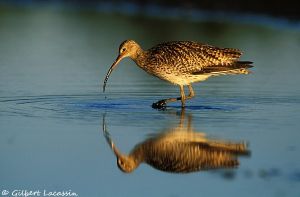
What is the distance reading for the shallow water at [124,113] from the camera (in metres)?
9.23

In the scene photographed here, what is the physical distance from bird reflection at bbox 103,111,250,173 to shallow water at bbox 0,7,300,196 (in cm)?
12

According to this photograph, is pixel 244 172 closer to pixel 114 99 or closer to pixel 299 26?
pixel 114 99

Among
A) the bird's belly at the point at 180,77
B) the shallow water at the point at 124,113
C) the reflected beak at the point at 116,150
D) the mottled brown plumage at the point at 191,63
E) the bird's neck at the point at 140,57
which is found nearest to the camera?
the shallow water at the point at 124,113

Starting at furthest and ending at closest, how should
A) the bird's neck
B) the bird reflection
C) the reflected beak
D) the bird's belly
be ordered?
1. the bird's neck
2. the bird's belly
3. the reflected beak
4. the bird reflection

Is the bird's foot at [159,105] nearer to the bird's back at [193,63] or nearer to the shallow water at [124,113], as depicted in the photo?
the shallow water at [124,113]

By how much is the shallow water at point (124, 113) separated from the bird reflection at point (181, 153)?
12 centimetres

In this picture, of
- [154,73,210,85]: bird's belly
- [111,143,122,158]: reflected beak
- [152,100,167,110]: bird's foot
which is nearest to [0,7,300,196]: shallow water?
[111,143,122,158]: reflected beak

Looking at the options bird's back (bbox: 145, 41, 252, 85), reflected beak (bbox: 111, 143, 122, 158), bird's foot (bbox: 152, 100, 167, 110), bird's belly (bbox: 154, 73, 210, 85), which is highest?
bird's back (bbox: 145, 41, 252, 85)

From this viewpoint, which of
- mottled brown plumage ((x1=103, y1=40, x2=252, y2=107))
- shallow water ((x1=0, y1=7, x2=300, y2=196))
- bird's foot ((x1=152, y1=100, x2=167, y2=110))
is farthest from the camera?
mottled brown plumage ((x1=103, y1=40, x2=252, y2=107))

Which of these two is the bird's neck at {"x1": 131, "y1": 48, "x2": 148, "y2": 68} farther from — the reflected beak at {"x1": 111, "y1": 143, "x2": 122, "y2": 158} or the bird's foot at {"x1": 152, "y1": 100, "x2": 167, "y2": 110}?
the reflected beak at {"x1": 111, "y1": 143, "x2": 122, "y2": 158}

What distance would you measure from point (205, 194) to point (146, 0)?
75.6ft

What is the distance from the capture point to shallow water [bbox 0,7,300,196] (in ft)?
30.3

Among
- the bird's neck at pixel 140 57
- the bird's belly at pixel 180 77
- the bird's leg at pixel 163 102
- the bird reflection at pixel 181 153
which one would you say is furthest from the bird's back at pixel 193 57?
the bird reflection at pixel 181 153

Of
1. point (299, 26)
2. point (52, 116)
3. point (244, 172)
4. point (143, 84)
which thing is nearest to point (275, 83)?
point (143, 84)
